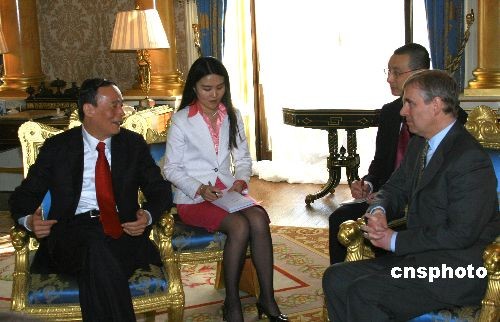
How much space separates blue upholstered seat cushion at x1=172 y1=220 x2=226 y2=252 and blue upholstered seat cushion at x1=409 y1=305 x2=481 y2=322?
130 centimetres

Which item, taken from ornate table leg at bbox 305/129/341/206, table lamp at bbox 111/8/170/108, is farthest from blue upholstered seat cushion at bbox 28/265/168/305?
ornate table leg at bbox 305/129/341/206

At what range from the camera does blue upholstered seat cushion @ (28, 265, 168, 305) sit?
321cm

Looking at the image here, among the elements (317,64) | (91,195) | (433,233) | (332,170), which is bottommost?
(332,170)

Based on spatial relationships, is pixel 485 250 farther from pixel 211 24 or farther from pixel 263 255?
pixel 211 24

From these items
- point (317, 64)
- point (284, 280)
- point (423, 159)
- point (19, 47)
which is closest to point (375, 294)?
point (423, 159)

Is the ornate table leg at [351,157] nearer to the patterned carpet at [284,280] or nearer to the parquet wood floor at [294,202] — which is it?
the parquet wood floor at [294,202]

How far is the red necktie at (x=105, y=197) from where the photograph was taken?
3.43 metres

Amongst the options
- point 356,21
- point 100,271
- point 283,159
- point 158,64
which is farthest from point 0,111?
point 100,271

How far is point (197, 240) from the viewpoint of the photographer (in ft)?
12.7

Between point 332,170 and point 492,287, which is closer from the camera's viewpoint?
point 492,287

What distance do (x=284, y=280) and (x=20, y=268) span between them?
1812 millimetres

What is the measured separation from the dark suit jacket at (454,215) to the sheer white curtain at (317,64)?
434 centimetres

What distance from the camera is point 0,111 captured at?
7.21 meters

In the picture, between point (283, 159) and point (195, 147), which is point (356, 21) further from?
point (195, 147)
